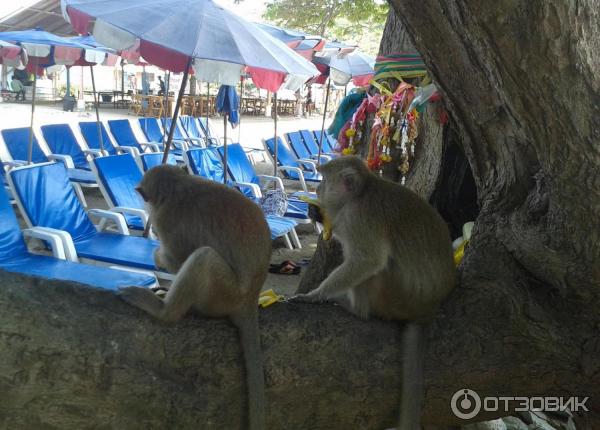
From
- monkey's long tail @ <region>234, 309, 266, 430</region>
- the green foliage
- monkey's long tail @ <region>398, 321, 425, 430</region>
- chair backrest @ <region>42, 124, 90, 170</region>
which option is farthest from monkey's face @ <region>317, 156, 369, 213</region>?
the green foliage

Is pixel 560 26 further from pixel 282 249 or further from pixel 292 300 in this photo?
pixel 282 249

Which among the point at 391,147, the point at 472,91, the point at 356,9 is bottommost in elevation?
the point at 391,147

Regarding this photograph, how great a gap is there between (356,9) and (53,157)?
10.5 meters

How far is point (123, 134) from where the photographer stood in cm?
1196

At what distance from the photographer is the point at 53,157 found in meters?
9.40

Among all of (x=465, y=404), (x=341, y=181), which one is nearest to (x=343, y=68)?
(x=341, y=181)

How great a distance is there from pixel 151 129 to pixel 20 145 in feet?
13.9

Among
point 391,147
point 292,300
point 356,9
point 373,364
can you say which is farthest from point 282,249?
point 356,9

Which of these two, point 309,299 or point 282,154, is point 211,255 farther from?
point 282,154

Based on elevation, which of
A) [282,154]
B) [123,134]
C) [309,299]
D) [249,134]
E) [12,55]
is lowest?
[249,134]

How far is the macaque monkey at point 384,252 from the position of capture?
259cm

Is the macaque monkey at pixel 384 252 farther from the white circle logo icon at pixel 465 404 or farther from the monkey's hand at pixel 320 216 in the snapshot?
the white circle logo icon at pixel 465 404

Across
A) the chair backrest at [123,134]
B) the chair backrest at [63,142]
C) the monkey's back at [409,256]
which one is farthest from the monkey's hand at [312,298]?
the chair backrest at [123,134]

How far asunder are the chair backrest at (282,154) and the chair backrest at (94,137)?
10.5 ft
